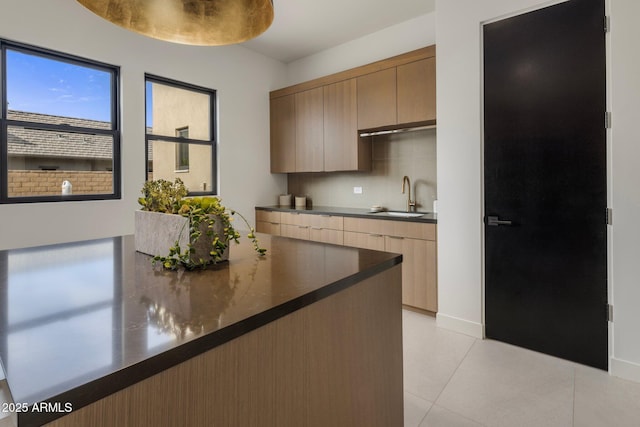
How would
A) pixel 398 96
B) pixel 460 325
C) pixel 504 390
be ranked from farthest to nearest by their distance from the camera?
pixel 398 96, pixel 460 325, pixel 504 390

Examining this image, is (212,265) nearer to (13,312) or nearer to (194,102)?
(13,312)

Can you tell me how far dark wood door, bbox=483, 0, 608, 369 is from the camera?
229 centimetres

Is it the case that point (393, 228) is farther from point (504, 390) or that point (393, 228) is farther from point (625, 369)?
point (625, 369)

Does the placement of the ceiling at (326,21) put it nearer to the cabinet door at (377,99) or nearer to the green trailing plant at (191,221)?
the cabinet door at (377,99)

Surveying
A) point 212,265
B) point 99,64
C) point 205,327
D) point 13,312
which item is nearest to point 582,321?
point 212,265

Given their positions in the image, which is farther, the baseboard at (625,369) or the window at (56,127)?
the window at (56,127)

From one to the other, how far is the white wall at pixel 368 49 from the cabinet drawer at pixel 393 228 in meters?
2.00

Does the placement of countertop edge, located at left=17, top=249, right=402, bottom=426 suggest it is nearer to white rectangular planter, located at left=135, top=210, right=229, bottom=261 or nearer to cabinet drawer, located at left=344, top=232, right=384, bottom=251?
white rectangular planter, located at left=135, top=210, right=229, bottom=261

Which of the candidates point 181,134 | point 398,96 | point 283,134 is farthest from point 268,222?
point 398,96

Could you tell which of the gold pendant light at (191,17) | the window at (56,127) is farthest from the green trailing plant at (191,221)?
the window at (56,127)

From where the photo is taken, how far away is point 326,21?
12.7ft

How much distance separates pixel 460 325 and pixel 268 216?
2667 millimetres

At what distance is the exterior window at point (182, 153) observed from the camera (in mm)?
4082

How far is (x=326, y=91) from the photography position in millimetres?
4188
